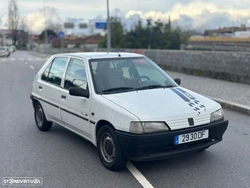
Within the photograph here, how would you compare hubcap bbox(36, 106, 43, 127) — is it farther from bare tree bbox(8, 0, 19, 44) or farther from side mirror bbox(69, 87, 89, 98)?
bare tree bbox(8, 0, 19, 44)

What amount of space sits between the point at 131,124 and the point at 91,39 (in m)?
104

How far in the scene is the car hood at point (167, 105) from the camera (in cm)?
448

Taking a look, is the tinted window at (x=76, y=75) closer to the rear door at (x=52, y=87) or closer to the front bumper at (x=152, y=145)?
the rear door at (x=52, y=87)

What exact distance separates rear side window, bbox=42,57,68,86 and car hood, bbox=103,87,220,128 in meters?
1.59

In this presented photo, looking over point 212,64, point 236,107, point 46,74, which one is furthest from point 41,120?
point 212,64

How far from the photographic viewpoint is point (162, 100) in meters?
4.89

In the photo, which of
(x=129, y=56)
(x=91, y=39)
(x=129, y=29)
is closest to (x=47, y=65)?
(x=129, y=56)

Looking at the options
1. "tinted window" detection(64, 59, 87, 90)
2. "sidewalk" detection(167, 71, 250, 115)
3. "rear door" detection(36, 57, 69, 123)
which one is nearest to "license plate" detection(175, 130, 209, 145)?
"tinted window" detection(64, 59, 87, 90)

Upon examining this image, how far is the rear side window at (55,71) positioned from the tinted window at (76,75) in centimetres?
26

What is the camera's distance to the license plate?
4.50 m

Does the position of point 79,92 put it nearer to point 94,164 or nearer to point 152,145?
point 94,164

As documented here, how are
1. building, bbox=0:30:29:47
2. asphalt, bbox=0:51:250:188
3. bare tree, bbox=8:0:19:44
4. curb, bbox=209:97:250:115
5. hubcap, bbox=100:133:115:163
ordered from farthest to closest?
building, bbox=0:30:29:47, bare tree, bbox=8:0:19:44, curb, bbox=209:97:250:115, hubcap, bbox=100:133:115:163, asphalt, bbox=0:51:250:188

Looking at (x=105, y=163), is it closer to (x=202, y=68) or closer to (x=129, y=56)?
(x=129, y=56)

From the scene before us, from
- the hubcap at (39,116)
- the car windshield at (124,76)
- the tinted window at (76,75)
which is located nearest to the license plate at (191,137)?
the car windshield at (124,76)
